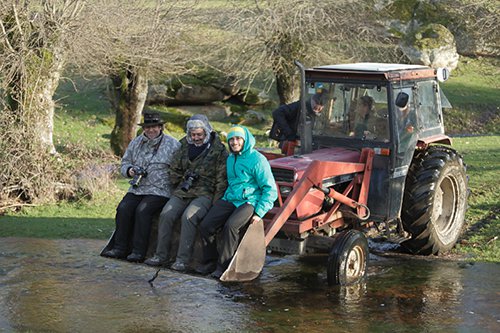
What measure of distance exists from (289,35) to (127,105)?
4.94 meters

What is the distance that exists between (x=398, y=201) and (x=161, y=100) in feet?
60.7

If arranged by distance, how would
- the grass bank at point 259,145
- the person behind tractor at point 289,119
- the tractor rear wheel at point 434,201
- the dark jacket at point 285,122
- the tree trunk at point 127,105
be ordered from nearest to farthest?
1. the tractor rear wheel at point 434,201
2. the person behind tractor at point 289,119
3. the dark jacket at point 285,122
4. the grass bank at point 259,145
5. the tree trunk at point 127,105

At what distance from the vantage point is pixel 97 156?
65.9ft

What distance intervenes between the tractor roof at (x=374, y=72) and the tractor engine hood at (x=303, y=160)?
0.97 meters

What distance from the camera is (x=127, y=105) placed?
2280 centimetres

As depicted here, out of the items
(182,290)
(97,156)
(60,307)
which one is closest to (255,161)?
(182,290)

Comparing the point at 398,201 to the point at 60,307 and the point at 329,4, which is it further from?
the point at 329,4

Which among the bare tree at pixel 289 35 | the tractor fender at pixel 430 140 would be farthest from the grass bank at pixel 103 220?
the bare tree at pixel 289 35

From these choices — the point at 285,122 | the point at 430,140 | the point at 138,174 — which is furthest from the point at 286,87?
the point at 138,174

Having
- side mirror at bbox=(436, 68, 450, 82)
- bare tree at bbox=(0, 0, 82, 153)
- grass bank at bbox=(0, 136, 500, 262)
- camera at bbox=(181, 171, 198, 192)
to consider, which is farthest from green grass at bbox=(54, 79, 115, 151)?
camera at bbox=(181, 171, 198, 192)

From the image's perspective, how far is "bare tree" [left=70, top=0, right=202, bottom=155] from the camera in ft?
58.1

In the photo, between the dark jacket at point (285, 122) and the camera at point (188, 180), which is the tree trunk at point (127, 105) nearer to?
the dark jacket at point (285, 122)

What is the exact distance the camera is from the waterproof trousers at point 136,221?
1016 centimetres

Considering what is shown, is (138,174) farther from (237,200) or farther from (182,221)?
(237,200)
